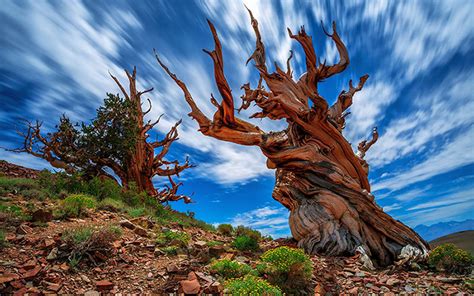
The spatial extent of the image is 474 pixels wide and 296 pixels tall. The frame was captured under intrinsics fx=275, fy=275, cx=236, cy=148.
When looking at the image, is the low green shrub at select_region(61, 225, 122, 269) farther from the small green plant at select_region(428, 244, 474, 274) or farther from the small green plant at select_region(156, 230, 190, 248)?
the small green plant at select_region(428, 244, 474, 274)

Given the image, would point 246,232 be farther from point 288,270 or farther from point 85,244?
point 85,244

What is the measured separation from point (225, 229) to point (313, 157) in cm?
476

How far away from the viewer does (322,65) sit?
37.0ft

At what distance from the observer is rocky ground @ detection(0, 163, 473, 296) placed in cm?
441

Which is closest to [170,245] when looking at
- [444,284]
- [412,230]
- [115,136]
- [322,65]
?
[444,284]

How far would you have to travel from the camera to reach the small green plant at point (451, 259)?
690cm

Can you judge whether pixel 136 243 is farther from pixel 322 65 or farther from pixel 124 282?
pixel 322 65

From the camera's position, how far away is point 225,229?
11.5 meters

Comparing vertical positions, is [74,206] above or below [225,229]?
below

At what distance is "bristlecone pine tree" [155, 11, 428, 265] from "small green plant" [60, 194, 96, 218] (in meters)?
4.56

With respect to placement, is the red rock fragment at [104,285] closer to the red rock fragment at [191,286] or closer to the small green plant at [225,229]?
the red rock fragment at [191,286]

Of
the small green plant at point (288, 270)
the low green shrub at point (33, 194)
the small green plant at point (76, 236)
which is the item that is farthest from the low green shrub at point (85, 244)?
the low green shrub at point (33, 194)

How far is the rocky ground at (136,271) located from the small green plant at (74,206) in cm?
25

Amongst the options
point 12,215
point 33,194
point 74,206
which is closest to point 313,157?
point 74,206
